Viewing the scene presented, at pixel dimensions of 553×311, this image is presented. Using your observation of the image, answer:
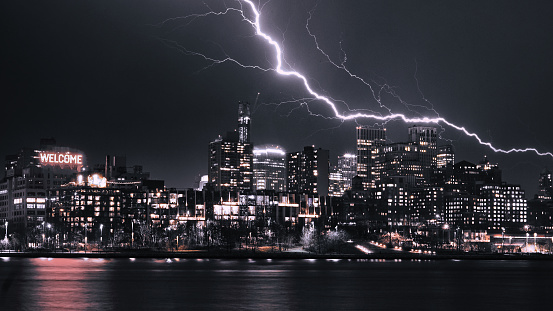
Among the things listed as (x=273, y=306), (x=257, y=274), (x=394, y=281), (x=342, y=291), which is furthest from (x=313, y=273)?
(x=273, y=306)

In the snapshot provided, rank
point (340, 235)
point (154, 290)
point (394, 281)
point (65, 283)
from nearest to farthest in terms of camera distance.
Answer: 1. point (154, 290)
2. point (65, 283)
3. point (394, 281)
4. point (340, 235)

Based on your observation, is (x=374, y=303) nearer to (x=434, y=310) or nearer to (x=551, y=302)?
(x=434, y=310)

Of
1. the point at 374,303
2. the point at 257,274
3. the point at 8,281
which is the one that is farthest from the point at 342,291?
the point at 8,281

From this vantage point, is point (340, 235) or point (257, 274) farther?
point (340, 235)

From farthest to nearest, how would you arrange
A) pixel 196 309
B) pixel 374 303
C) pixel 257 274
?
1. pixel 257 274
2. pixel 374 303
3. pixel 196 309

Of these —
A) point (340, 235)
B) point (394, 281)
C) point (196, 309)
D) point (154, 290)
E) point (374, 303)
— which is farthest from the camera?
point (340, 235)

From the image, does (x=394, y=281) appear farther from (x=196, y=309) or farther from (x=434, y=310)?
(x=196, y=309)
